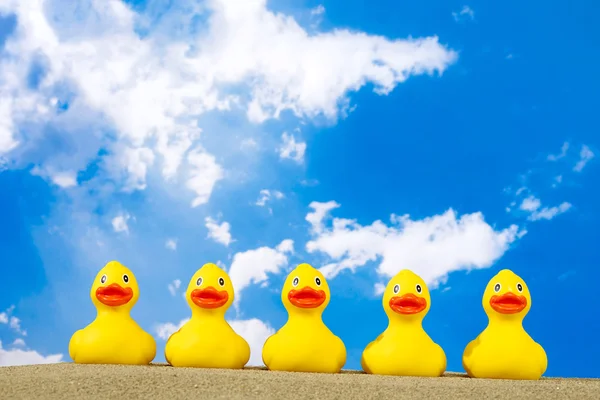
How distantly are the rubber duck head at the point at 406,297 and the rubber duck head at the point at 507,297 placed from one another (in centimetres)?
56

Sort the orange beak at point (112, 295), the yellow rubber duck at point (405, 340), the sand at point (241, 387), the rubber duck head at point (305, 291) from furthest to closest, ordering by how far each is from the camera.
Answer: the orange beak at point (112, 295) → the rubber duck head at point (305, 291) → the yellow rubber duck at point (405, 340) → the sand at point (241, 387)

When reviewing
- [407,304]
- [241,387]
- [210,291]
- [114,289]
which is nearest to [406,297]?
[407,304]

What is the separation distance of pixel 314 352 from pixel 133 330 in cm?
169

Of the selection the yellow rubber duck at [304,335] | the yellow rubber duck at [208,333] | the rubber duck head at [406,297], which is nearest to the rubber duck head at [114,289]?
the yellow rubber duck at [208,333]

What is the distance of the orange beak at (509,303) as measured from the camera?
6.94 m

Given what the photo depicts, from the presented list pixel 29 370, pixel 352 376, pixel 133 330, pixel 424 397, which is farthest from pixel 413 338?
pixel 29 370

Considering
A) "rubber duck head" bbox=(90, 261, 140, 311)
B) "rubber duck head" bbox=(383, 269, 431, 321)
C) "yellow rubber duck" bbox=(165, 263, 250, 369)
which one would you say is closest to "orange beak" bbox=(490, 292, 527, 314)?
"rubber duck head" bbox=(383, 269, 431, 321)

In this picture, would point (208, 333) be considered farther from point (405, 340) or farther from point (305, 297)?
point (405, 340)

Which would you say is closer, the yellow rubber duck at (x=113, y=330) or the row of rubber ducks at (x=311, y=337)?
the row of rubber ducks at (x=311, y=337)

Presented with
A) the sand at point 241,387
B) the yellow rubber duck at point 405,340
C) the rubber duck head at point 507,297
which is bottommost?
the sand at point 241,387

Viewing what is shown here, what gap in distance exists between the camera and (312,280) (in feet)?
23.0

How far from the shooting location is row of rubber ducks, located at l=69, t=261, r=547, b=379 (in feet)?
22.5

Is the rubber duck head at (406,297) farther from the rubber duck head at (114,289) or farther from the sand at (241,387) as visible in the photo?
the rubber duck head at (114,289)

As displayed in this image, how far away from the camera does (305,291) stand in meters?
6.93
